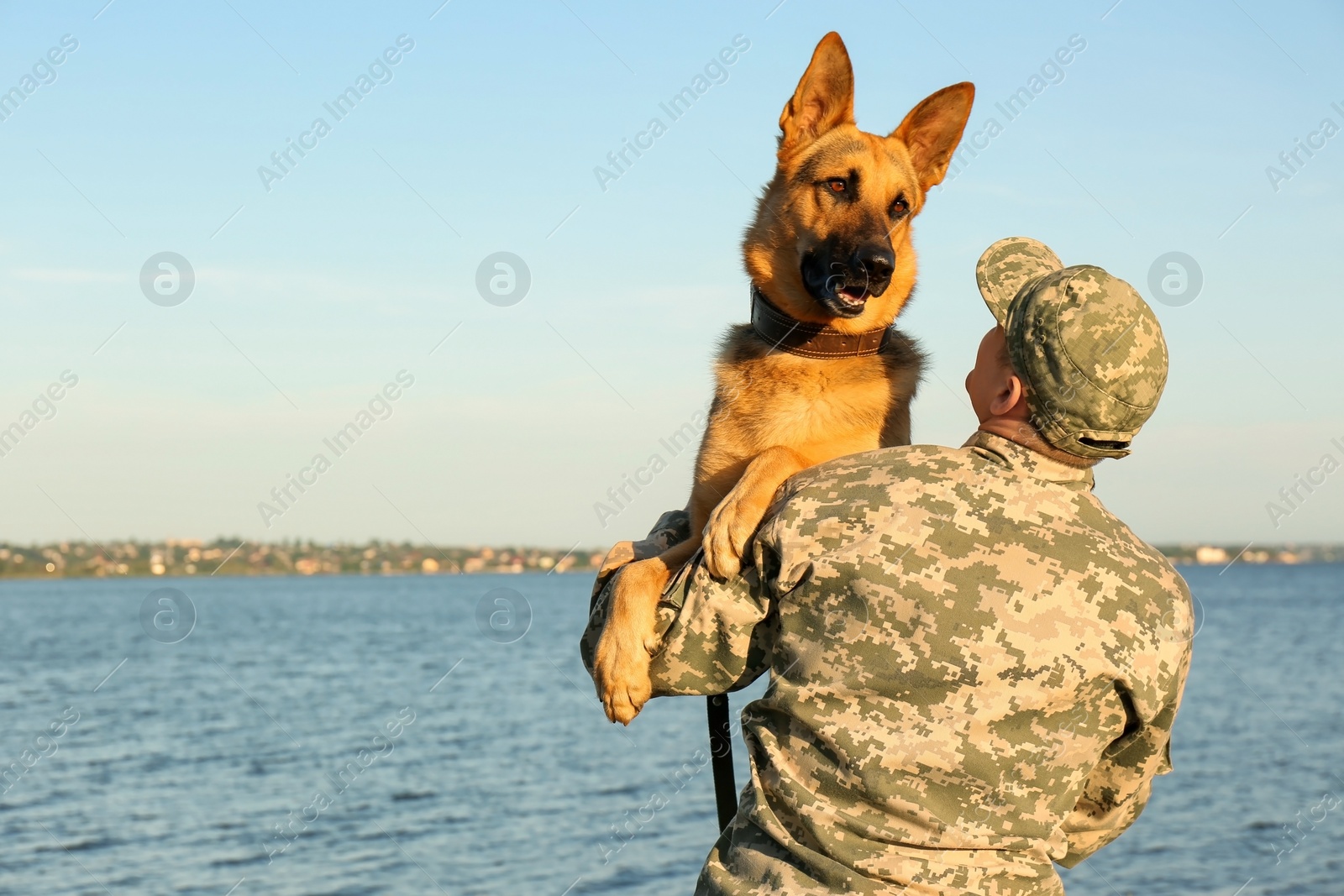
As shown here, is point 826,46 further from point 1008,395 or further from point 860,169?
point 1008,395

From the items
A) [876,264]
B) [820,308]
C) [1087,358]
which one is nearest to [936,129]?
[876,264]

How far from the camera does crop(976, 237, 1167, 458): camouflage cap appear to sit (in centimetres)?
237

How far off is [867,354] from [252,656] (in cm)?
5372

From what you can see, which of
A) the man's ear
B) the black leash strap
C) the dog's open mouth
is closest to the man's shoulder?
the man's ear

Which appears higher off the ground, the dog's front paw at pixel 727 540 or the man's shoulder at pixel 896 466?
the man's shoulder at pixel 896 466

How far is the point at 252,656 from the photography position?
172 feet

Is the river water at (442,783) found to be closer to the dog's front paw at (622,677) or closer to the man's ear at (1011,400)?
the dog's front paw at (622,677)

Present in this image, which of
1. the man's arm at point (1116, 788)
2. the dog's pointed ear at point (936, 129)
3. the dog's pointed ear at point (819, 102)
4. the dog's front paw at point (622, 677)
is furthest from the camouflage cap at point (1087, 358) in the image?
the dog's pointed ear at point (819, 102)

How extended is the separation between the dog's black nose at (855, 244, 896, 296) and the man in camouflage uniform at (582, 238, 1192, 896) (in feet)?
4.41

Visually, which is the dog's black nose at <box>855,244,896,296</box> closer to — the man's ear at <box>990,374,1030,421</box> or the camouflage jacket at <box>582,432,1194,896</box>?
the man's ear at <box>990,374,1030,421</box>

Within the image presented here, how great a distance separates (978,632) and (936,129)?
259 centimetres

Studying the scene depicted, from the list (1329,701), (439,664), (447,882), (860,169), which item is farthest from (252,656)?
(860,169)

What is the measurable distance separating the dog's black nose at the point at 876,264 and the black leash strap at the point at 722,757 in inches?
62.0

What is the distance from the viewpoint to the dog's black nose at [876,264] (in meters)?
3.91
